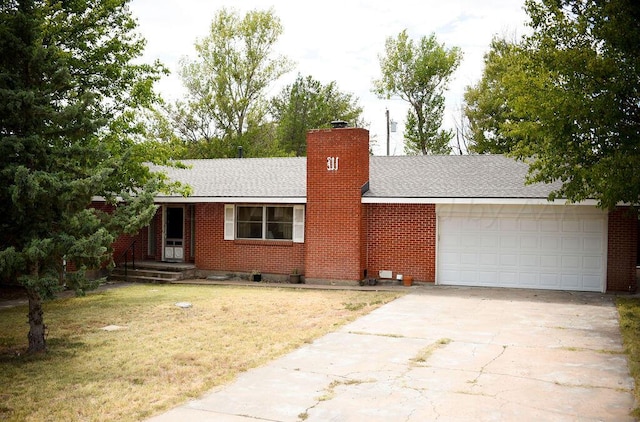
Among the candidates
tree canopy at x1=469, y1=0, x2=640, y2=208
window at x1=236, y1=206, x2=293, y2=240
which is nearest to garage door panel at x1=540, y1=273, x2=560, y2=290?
Result: tree canopy at x1=469, y1=0, x2=640, y2=208

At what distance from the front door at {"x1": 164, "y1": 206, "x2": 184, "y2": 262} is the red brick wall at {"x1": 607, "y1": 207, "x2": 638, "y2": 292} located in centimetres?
1345

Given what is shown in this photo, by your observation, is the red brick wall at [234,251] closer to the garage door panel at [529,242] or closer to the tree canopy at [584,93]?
the garage door panel at [529,242]

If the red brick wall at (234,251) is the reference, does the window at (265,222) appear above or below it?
above

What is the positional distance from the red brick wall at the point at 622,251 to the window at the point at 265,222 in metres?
8.60

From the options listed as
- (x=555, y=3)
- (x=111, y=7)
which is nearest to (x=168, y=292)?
(x=111, y=7)

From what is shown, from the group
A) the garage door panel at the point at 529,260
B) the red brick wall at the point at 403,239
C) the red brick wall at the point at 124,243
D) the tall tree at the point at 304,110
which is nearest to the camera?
the garage door panel at the point at 529,260

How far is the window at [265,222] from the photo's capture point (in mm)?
18391

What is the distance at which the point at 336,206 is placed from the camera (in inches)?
685

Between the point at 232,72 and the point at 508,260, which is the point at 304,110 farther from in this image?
the point at 508,260

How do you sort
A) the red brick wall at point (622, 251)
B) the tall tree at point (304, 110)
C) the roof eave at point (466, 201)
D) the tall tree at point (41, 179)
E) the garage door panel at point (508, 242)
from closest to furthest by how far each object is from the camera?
the tall tree at point (41, 179) → the red brick wall at point (622, 251) → the roof eave at point (466, 201) → the garage door panel at point (508, 242) → the tall tree at point (304, 110)

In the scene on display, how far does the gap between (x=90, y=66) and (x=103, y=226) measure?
7.50 meters

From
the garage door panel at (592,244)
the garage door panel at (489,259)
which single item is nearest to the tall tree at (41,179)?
the garage door panel at (489,259)

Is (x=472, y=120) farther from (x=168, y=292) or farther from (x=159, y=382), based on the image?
(x=159, y=382)

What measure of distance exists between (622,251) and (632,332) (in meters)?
5.46
